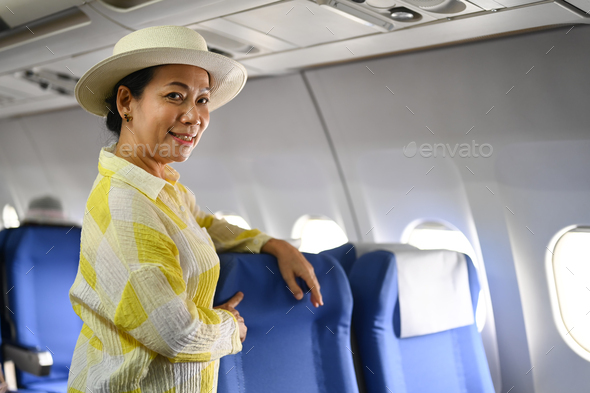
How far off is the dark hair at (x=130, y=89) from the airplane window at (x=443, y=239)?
2598 mm

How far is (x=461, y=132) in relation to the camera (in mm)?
3336

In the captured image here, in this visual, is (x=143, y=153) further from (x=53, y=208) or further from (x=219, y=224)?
(x=53, y=208)

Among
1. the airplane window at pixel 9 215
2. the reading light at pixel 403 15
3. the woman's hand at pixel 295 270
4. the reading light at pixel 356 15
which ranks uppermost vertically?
the airplane window at pixel 9 215

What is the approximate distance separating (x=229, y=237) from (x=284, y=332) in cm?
45

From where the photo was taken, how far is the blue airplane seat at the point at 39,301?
10.8ft

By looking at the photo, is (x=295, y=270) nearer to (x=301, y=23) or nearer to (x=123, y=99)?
(x=123, y=99)

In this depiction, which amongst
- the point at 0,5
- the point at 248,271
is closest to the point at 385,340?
the point at 248,271

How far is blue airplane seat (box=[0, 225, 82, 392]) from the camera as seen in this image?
3.28 meters

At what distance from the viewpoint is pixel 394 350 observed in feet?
7.93

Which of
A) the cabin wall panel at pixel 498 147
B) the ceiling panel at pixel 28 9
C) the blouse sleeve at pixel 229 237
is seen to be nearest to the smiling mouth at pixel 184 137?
the blouse sleeve at pixel 229 237

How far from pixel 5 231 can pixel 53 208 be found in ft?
11.3

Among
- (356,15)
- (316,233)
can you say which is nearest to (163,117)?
(356,15)

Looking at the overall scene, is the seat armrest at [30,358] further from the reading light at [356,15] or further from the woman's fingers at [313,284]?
the reading light at [356,15]

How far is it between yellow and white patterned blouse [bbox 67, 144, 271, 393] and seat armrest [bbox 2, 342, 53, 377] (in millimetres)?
1888
